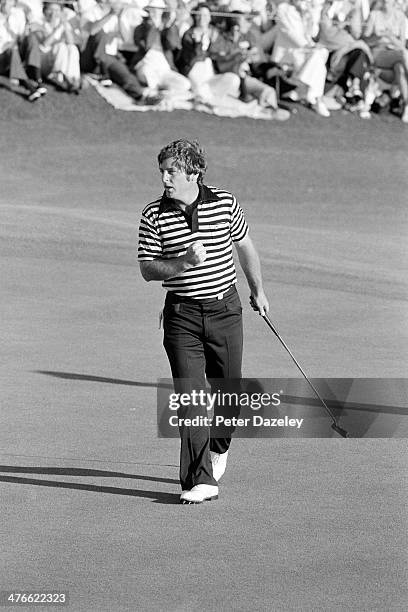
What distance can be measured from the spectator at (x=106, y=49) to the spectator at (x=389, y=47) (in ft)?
13.7

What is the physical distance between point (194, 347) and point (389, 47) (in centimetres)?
1978

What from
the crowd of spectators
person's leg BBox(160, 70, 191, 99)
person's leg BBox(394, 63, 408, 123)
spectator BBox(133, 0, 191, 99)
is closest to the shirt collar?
the crowd of spectators

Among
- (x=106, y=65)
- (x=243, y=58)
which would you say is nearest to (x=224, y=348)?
(x=106, y=65)

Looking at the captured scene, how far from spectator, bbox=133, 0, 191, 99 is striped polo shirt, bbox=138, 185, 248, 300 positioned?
55.3ft

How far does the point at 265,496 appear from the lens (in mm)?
7246

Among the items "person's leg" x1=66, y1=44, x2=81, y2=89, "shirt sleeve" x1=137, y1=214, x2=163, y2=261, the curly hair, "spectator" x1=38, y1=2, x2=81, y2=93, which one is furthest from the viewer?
"person's leg" x1=66, y1=44, x2=81, y2=89

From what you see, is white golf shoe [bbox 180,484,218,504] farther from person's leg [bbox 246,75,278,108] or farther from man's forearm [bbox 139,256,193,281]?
person's leg [bbox 246,75,278,108]

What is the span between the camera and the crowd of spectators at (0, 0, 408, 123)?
23234 millimetres

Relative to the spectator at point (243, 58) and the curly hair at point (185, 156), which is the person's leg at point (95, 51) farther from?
the curly hair at point (185, 156)

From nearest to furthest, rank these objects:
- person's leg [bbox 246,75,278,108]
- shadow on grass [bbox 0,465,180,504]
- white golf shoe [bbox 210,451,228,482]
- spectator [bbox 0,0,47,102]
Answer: shadow on grass [bbox 0,465,180,504]
white golf shoe [bbox 210,451,228,482]
spectator [bbox 0,0,47,102]
person's leg [bbox 246,75,278,108]

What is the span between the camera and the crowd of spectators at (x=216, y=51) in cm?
2323

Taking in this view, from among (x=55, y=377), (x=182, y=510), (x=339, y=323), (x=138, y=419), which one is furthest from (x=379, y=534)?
(x=339, y=323)

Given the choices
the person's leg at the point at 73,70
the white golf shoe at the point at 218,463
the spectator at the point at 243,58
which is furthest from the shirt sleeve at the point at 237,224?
the spectator at the point at 243,58

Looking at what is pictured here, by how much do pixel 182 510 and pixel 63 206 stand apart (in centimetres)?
1399
